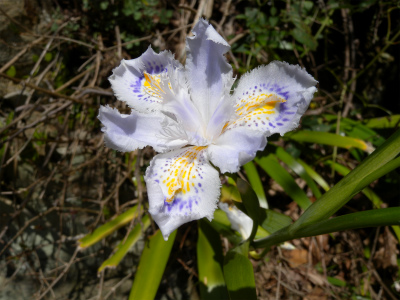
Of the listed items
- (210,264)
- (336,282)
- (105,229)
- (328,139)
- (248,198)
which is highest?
(248,198)

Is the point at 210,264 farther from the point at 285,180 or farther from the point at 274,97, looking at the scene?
the point at 274,97

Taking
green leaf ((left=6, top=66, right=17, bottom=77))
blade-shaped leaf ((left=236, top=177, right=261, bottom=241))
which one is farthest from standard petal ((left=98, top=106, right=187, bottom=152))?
green leaf ((left=6, top=66, right=17, bottom=77))

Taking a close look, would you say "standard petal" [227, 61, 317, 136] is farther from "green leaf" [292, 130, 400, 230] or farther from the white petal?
the white petal

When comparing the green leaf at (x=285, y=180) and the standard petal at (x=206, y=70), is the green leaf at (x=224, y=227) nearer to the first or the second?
the green leaf at (x=285, y=180)

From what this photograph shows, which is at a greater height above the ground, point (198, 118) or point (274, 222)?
point (198, 118)

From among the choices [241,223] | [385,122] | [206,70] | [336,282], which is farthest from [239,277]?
[385,122]

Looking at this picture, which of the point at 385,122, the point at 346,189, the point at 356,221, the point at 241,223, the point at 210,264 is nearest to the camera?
the point at 356,221
